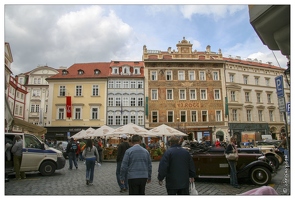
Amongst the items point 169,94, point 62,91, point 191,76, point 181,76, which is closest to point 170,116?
point 169,94

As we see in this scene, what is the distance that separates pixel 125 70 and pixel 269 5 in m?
33.9

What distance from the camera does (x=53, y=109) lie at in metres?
36.3

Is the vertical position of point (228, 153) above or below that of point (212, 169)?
above

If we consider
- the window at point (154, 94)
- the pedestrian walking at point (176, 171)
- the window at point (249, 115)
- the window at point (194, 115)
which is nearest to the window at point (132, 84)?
the window at point (154, 94)

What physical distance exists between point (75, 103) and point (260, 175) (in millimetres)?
31442

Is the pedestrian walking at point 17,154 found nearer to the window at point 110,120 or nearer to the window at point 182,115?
the window at point 110,120

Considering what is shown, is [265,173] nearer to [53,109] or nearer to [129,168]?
[129,168]

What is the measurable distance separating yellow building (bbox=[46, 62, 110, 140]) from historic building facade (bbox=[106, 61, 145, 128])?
103 cm

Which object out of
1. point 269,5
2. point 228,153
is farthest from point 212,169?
point 269,5

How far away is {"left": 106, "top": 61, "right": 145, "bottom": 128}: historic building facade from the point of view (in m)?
35.9

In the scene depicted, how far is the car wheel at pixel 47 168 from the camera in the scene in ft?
36.9

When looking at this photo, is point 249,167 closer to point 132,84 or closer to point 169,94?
point 169,94

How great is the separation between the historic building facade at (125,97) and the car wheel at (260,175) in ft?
89.5

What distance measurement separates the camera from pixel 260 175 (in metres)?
8.76
